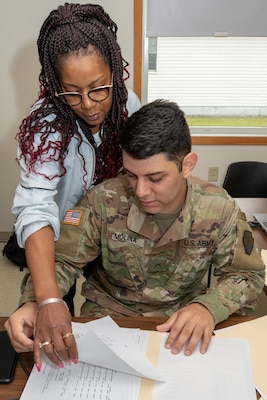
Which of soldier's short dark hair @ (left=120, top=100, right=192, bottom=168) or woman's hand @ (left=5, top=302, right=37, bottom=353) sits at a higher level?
soldier's short dark hair @ (left=120, top=100, right=192, bottom=168)

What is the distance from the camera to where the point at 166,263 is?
1.24 metres

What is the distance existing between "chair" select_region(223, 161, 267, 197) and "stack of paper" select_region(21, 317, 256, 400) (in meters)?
1.82

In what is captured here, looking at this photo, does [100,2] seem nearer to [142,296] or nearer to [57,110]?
[57,110]

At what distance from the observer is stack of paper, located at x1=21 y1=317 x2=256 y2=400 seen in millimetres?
814

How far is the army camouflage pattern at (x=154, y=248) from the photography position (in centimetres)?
120

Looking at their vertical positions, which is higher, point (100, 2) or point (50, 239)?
point (100, 2)

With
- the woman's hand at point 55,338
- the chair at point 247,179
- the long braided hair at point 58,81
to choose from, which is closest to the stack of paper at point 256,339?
the woman's hand at point 55,338

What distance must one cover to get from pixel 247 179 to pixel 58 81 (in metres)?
1.82

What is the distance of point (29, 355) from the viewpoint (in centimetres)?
94

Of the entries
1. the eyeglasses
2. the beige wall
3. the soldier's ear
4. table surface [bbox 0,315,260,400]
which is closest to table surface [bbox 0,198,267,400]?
table surface [bbox 0,315,260,400]

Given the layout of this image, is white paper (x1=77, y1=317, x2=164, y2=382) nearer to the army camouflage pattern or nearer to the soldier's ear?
the army camouflage pattern

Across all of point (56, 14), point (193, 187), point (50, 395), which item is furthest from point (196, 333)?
point (56, 14)

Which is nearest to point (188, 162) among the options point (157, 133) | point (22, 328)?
point (157, 133)

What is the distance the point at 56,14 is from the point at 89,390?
3.14 feet
